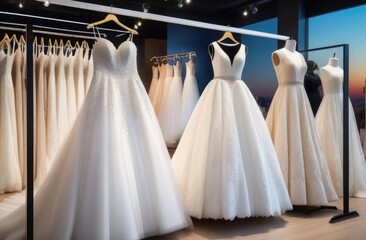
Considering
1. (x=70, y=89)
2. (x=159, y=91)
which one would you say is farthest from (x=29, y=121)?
(x=159, y=91)

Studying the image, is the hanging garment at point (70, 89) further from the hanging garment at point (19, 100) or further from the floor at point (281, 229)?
the floor at point (281, 229)

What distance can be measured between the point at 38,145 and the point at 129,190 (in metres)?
1.85

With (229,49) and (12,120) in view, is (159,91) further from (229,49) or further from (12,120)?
(229,49)

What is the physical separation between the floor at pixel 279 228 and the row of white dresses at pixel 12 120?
45 cm

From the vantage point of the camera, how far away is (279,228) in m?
2.76

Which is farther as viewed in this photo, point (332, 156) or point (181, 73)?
point (181, 73)

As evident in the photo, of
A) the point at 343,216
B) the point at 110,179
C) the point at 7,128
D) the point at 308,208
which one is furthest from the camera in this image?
the point at 7,128

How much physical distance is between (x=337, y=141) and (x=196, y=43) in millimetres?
2884

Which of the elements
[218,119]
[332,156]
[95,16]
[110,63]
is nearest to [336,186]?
[332,156]

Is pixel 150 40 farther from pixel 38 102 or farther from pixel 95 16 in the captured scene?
pixel 38 102

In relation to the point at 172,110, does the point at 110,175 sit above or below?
below

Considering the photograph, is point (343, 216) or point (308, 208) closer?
point (343, 216)

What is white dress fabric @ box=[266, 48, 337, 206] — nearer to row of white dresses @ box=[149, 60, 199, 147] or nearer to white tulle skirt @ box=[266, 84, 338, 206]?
white tulle skirt @ box=[266, 84, 338, 206]

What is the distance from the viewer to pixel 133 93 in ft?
8.12
